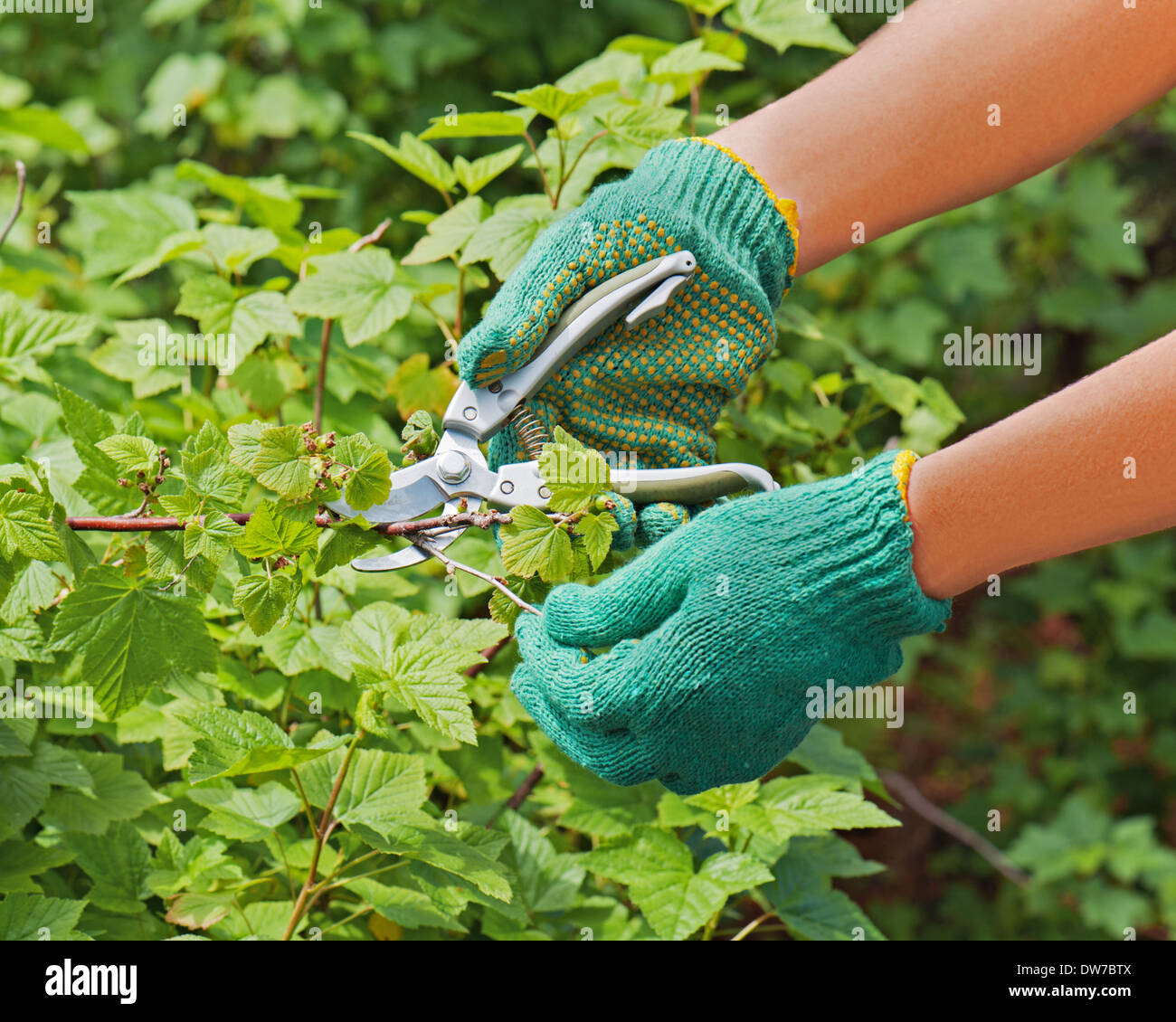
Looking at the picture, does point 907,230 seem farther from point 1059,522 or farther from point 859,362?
point 1059,522

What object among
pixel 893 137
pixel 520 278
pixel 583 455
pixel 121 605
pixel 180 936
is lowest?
pixel 180 936

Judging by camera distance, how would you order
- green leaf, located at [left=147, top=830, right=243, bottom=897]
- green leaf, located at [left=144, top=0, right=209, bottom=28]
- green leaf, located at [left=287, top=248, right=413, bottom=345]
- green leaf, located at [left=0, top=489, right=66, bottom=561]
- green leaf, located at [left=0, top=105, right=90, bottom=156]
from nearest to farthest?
green leaf, located at [left=0, top=489, right=66, bottom=561] → green leaf, located at [left=147, top=830, right=243, bottom=897] → green leaf, located at [left=287, top=248, right=413, bottom=345] → green leaf, located at [left=0, top=105, right=90, bottom=156] → green leaf, located at [left=144, top=0, right=209, bottom=28]

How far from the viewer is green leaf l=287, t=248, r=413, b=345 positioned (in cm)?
155

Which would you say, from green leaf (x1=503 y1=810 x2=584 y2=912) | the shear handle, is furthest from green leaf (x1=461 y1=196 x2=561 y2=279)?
green leaf (x1=503 y1=810 x2=584 y2=912)

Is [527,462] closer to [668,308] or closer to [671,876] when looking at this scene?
[668,308]

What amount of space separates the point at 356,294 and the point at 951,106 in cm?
78

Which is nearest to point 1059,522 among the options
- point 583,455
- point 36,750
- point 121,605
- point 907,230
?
point 583,455

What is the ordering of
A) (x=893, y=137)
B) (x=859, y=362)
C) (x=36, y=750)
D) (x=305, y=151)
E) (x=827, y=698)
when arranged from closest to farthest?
(x=827, y=698) → (x=36, y=750) → (x=893, y=137) → (x=859, y=362) → (x=305, y=151)

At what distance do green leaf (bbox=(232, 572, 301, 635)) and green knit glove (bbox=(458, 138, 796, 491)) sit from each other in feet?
1.02

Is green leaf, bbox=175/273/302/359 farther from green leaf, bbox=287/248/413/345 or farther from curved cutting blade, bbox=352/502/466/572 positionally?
curved cutting blade, bbox=352/502/466/572

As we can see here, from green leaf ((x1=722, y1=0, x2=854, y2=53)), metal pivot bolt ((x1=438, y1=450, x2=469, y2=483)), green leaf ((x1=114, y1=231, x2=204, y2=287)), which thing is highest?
green leaf ((x1=722, y1=0, x2=854, y2=53))

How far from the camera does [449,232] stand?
1.61 m

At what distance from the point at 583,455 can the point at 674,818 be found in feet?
1.64
